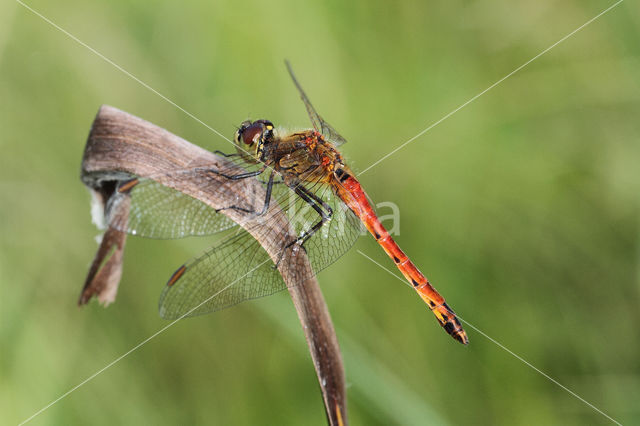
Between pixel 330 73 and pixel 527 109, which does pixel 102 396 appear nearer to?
pixel 330 73

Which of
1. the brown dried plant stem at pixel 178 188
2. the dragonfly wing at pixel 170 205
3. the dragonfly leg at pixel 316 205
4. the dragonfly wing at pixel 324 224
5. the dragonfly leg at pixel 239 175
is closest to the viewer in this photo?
the brown dried plant stem at pixel 178 188

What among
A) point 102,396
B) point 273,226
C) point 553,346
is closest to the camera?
point 273,226

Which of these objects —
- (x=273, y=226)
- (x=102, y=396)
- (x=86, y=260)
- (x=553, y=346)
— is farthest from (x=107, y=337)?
(x=553, y=346)

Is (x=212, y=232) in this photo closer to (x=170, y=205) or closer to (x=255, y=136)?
(x=170, y=205)

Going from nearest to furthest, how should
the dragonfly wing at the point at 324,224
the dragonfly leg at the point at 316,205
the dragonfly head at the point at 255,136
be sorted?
the dragonfly wing at the point at 324,224, the dragonfly leg at the point at 316,205, the dragonfly head at the point at 255,136

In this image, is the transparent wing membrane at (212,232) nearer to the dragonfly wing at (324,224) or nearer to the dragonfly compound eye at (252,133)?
the dragonfly wing at (324,224)

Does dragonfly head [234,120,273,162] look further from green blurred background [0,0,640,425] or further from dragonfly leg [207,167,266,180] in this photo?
green blurred background [0,0,640,425]

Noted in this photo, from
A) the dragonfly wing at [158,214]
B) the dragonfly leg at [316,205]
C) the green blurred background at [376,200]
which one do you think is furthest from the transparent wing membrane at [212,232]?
the green blurred background at [376,200]

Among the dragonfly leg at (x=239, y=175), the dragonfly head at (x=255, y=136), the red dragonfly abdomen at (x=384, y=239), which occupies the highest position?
the dragonfly head at (x=255, y=136)
